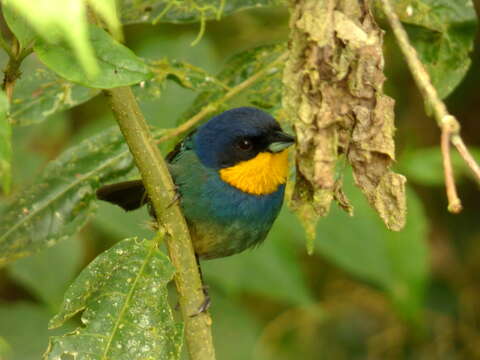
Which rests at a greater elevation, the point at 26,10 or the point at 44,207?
the point at 26,10

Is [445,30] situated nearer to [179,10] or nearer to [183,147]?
[179,10]

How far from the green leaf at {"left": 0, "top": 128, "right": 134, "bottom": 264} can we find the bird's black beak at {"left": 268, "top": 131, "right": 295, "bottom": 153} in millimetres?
561

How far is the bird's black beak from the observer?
3.05 meters

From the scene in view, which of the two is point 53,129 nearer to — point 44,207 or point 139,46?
point 139,46

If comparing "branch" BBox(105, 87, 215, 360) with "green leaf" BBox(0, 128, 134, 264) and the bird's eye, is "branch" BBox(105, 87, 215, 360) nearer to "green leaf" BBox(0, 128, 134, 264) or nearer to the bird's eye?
"green leaf" BBox(0, 128, 134, 264)

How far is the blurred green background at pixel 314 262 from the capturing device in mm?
4082

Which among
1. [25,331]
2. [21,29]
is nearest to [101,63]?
[21,29]

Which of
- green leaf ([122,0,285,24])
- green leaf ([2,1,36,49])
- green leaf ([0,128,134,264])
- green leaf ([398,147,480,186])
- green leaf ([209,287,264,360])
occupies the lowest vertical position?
green leaf ([209,287,264,360])

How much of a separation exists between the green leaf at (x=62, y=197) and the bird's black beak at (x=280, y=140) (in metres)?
0.56

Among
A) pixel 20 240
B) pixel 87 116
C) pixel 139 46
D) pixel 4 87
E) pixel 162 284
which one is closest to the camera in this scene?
pixel 4 87

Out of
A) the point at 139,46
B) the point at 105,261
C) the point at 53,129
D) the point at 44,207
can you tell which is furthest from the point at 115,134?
the point at 139,46

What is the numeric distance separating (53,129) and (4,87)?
8.56ft

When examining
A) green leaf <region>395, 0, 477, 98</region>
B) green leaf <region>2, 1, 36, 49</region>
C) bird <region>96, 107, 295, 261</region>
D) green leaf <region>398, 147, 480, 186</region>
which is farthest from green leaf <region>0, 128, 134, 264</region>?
green leaf <region>398, 147, 480, 186</region>

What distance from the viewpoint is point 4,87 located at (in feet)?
6.38
